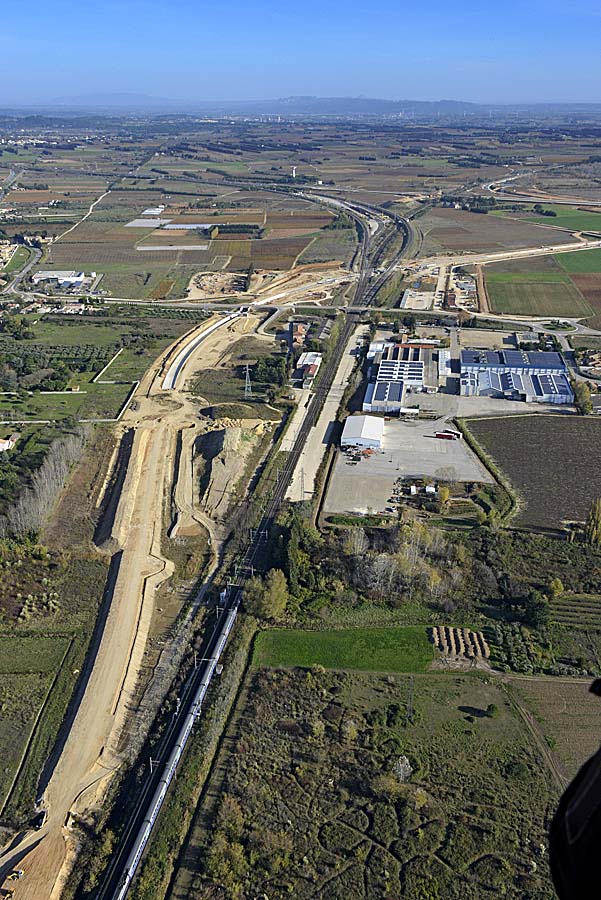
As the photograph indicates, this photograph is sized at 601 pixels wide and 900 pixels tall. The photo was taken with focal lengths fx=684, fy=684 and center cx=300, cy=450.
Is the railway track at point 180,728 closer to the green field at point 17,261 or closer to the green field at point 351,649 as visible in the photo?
the green field at point 351,649

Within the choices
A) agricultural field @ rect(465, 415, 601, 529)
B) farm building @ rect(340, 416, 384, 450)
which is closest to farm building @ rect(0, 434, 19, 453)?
farm building @ rect(340, 416, 384, 450)

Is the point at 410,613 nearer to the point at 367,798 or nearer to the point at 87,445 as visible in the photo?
the point at 367,798

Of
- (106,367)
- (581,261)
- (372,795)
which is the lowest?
(372,795)

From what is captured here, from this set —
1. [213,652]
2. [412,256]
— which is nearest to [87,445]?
[213,652]

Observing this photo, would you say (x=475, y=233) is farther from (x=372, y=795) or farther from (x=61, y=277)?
→ (x=372, y=795)

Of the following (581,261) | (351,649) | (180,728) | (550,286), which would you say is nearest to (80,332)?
(351,649)

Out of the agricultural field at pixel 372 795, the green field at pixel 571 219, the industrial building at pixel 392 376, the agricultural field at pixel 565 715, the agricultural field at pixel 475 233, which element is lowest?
the agricultural field at pixel 372 795

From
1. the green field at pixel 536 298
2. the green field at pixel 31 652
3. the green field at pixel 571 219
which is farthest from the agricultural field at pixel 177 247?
the green field at pixel 31 652
